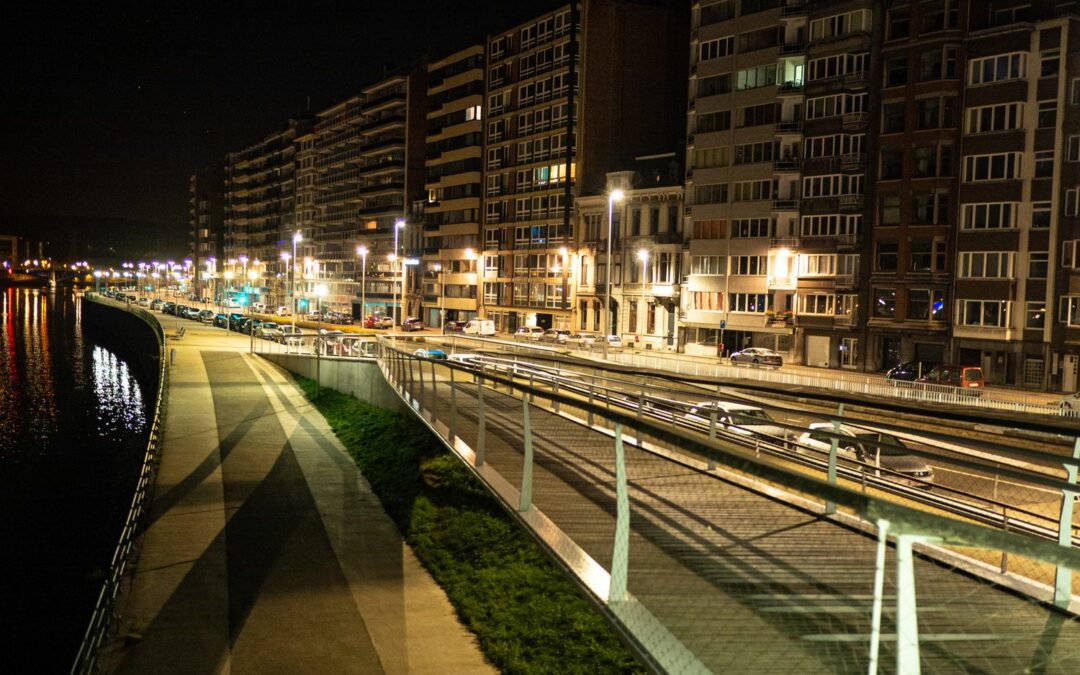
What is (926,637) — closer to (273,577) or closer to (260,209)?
(273,577)

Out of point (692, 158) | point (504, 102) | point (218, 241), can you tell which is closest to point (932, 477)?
point (692, 158)

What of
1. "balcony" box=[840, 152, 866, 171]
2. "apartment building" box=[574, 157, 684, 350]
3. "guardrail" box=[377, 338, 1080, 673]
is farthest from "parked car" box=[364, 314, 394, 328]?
"guardrail" box=[377, 338, 1080, 673]

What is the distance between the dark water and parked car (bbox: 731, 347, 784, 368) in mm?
32611

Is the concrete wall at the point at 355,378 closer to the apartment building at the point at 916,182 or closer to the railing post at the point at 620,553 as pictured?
the railing post at the point at 620,553

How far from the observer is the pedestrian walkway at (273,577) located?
15.1 meters

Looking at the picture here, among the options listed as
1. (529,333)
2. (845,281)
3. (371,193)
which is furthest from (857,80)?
(371,193)

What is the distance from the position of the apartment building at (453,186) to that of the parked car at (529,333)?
1164cm

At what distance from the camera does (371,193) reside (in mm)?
115125

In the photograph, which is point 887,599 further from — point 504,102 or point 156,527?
point 504,102

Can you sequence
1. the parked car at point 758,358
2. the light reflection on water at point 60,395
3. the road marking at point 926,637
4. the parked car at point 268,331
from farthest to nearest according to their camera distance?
the parked car at point 268,331 < the parked car at point 758,358 < the light reflection on water at point 60,395 < the road marking at point 926,637

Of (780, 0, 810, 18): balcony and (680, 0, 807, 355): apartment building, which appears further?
(680, 0, 807, 355): apartment building

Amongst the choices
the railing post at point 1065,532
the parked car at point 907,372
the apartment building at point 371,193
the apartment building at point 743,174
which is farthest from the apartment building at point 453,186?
the railing post at point 1065,532

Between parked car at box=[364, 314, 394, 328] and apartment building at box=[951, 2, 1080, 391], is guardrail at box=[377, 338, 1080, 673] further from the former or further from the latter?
parked car at box=[364, 314, 394, 328]

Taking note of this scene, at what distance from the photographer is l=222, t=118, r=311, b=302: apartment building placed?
15150 centimetres
